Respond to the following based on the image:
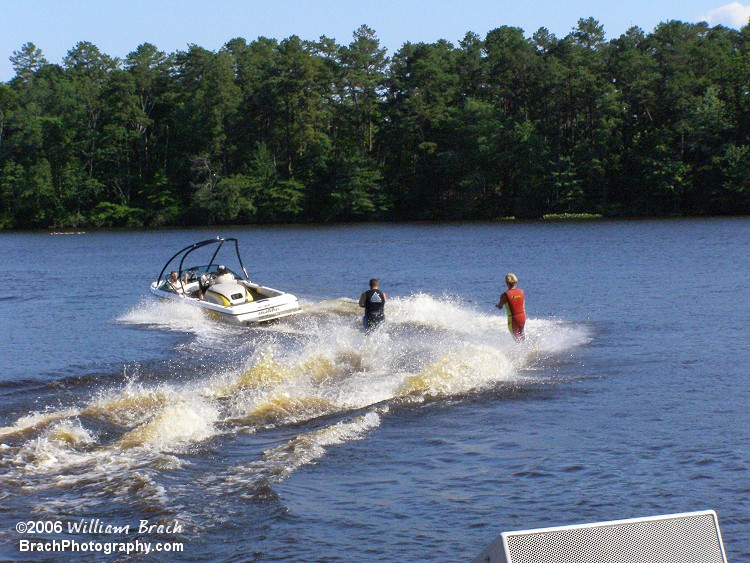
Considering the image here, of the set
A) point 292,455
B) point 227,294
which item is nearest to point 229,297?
point 227,294

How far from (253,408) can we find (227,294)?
11718 mm

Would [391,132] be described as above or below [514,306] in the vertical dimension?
above

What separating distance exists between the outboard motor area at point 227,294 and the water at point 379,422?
0.74 m

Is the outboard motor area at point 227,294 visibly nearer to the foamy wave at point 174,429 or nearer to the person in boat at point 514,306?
the person in boat at point 514,306

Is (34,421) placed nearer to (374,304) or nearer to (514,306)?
(374,304)

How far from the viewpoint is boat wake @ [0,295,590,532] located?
10.5 meters

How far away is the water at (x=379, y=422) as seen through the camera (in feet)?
30.5

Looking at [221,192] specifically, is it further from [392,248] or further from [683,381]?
[683,381]

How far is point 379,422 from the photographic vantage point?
13023mm

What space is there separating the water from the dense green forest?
167 ft

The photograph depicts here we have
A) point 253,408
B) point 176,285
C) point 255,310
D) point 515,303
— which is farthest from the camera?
point 176,285

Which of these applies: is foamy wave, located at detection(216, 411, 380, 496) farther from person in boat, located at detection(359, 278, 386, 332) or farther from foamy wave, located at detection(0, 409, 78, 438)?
person in boat, located at detection(359, 278, 386, 332)

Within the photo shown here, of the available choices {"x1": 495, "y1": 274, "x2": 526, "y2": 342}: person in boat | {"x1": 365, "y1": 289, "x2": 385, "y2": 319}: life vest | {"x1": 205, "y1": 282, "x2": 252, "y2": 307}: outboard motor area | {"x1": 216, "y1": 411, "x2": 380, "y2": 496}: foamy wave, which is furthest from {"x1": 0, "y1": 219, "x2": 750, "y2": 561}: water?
{"x1": 205, "y1": 282, "x2": 252, "y2": 307}: outboard motor area

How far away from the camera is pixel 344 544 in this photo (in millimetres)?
8664
